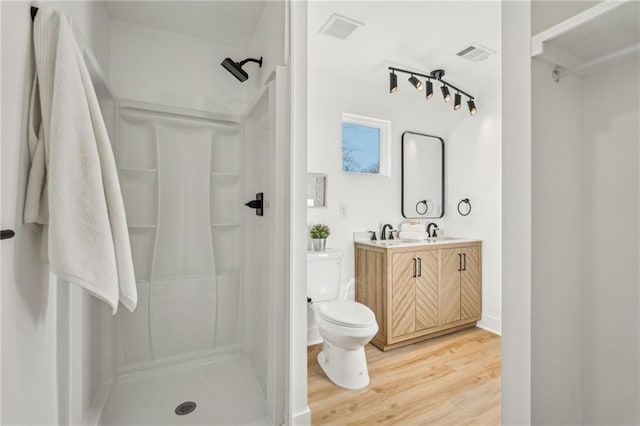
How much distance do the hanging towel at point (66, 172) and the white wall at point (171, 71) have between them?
3.81ft

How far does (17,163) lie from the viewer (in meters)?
0.79

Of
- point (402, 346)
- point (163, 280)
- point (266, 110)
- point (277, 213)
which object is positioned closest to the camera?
point (277, 213)

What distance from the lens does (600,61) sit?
0.92m

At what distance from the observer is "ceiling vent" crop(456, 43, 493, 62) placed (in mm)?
2219

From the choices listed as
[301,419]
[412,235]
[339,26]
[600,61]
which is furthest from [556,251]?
[339,26]

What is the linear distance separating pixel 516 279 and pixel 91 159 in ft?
4.55

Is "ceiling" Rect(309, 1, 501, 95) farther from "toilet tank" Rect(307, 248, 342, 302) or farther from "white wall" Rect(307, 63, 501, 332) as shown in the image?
"toilet tank" Rect(307, 248, 342, 302)

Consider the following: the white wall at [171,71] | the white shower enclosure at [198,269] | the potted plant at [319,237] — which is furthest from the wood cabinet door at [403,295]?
the white wall at [171,71]

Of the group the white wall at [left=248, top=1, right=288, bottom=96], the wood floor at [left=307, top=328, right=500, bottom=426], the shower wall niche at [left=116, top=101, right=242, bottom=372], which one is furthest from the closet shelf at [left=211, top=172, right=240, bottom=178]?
the wood floor at [left=307, top=328, right=500, bottom=426]

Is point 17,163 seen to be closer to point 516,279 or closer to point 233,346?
point 516,279

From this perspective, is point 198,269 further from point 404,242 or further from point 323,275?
point 404,242

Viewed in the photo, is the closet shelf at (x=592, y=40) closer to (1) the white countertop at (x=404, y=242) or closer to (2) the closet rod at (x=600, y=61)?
(2) the closet rod at (x=600, y=61)

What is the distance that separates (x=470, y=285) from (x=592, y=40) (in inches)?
89.5

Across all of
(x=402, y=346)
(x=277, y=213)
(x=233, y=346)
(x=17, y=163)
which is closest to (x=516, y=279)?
(x=277, y=213)
